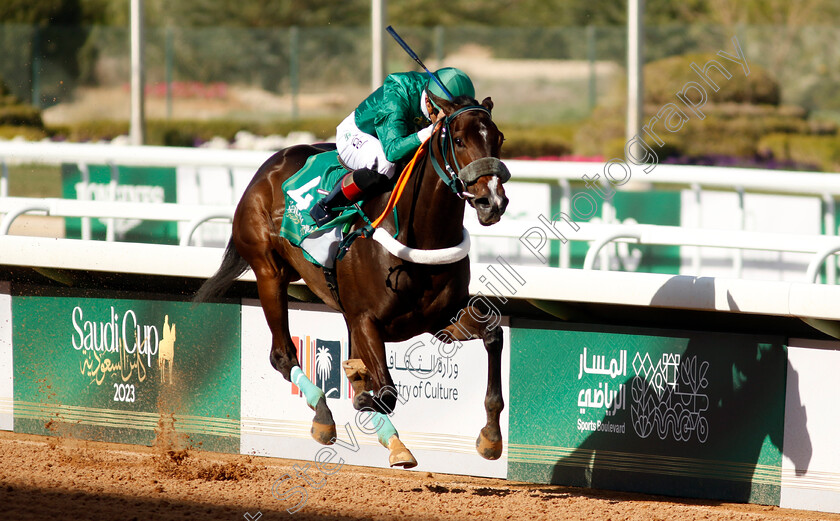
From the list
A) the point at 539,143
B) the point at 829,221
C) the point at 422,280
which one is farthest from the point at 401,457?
the point at 539,143

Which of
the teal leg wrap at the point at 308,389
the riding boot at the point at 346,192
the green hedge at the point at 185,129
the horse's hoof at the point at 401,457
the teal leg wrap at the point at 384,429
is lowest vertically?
the horse's hoof at the point at 401,457

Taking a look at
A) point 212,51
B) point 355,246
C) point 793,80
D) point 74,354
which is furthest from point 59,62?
point 355,246

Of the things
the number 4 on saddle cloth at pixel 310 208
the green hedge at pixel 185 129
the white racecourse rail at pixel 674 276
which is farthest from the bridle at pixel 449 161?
the green hedge at pixel 185 129

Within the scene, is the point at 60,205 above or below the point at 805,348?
above

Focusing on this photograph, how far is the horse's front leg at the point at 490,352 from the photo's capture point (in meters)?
4.83

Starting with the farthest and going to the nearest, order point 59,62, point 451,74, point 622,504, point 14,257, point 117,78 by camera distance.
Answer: point 117,78
point 59,62
point 14,257
point 622,504
point 451,74

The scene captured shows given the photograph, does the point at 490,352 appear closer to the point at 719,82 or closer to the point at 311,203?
the point at 311,203

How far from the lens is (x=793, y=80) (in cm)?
2483

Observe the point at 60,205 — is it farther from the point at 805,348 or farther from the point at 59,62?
the point at 59,62

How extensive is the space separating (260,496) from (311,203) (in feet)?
4.89

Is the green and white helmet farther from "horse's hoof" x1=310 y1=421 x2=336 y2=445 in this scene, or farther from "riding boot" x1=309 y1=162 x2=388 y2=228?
"horse's hoof" x1=310 y1=421 x2=336 y2=445

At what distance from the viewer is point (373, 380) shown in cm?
474

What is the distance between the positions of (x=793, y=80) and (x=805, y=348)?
70.1 feet

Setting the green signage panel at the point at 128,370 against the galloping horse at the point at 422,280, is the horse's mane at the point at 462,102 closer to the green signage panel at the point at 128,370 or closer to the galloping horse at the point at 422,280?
the galloping horse at the point at 422,280
